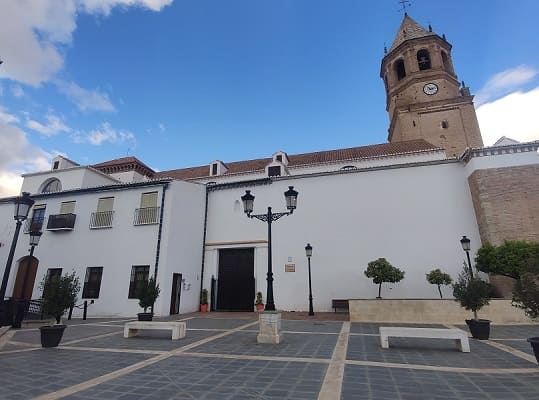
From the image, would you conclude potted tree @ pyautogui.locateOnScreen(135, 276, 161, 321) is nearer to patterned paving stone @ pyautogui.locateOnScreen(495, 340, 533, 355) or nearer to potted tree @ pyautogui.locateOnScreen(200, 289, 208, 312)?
potted tree @ pyautogui.locateOnScreen(200, 289, 208, 312)

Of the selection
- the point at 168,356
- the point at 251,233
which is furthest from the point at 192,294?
the point at 168,356

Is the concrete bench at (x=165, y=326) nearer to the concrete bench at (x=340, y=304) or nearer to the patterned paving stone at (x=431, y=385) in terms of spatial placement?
the patterned paving stone at (x=431, y=385)

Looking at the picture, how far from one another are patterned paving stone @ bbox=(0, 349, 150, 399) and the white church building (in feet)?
26.1

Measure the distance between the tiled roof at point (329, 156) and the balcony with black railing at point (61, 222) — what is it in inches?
420

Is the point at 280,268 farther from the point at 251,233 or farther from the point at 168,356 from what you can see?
the point at 168,356

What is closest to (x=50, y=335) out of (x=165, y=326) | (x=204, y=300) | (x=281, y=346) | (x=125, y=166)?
(x=165, y=326)

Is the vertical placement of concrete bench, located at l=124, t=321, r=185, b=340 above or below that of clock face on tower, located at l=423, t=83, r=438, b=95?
below

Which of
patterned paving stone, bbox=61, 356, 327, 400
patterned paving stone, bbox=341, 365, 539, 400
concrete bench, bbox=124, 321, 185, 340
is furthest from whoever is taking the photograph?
concrete bench, bbox=124, 321, 185, 340

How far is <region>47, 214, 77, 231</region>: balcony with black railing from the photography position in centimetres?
1669

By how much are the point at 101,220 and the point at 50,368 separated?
505 inches

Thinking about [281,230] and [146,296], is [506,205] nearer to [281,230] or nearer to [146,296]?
[281,230]

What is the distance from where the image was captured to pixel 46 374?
190 inches

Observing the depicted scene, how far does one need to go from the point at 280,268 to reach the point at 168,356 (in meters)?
10.5

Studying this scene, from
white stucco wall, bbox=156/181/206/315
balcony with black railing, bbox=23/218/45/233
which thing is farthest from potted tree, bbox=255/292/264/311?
balcony with black railing, bbox=23/218/45/233
